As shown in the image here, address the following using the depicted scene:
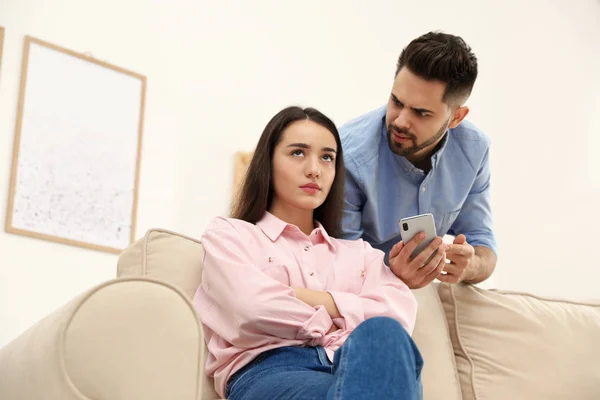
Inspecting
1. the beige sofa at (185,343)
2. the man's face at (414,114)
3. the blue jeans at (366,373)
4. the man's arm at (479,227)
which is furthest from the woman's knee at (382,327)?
the man's face at (414,114)

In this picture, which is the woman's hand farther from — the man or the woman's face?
the man

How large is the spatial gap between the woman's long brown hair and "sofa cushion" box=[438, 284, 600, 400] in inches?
15.7

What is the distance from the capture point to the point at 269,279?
1.53 meters

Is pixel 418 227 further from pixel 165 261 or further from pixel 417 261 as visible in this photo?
pixel 165 261

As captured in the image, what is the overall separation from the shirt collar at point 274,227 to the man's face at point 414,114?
487mm

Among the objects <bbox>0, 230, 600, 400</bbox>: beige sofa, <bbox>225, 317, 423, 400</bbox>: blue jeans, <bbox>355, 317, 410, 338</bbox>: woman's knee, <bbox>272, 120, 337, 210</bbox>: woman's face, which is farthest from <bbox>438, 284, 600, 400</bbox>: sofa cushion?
<bbox>355, 317, 410, 338</bbox>: woman's knee

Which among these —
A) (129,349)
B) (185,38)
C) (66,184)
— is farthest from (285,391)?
(185,38)

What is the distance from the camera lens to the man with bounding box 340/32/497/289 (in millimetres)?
2125

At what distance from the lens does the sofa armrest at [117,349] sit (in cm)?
103

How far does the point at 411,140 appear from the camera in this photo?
2.15 m

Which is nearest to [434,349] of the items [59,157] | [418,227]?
[418,227]

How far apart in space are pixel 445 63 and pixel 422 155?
301 millimetres

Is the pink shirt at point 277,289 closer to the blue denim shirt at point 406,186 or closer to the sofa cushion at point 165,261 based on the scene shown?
the sofa cushion at point 165,261

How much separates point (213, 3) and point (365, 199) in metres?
1.82
